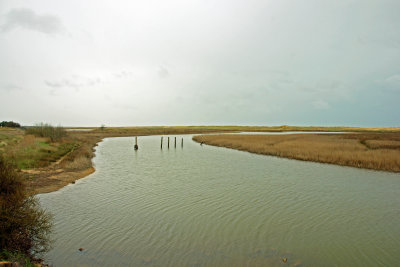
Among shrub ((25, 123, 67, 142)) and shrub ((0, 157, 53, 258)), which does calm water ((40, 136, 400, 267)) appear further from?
shrub ((25, 123, 67, 142))

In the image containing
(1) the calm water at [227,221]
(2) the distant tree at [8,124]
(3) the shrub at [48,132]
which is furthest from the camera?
(2) the distant tree at [8,124]

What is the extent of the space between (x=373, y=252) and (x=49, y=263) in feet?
32.1

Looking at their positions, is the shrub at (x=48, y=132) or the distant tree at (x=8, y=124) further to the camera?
the distant tree at (x=8, y=124)

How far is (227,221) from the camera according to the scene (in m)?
10.8

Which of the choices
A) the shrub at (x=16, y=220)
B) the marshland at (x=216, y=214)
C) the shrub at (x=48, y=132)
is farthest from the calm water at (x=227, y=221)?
the shrub at (x=48, y=132)

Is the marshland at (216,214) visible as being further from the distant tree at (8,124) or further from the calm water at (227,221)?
the distant tree at (8,124)

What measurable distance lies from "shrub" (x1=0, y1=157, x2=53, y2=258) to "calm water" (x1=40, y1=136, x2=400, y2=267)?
0.80 metres

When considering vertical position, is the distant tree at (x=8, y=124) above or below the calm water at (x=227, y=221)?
above

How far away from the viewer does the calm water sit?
7844mm

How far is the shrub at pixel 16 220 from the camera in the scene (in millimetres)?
6574

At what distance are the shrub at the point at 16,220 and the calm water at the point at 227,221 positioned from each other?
797 mm

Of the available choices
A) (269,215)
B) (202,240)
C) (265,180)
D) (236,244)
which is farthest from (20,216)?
(265,180)

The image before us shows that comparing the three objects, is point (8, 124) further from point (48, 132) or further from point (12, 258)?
point (12, 258)

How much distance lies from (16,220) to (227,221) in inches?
287
